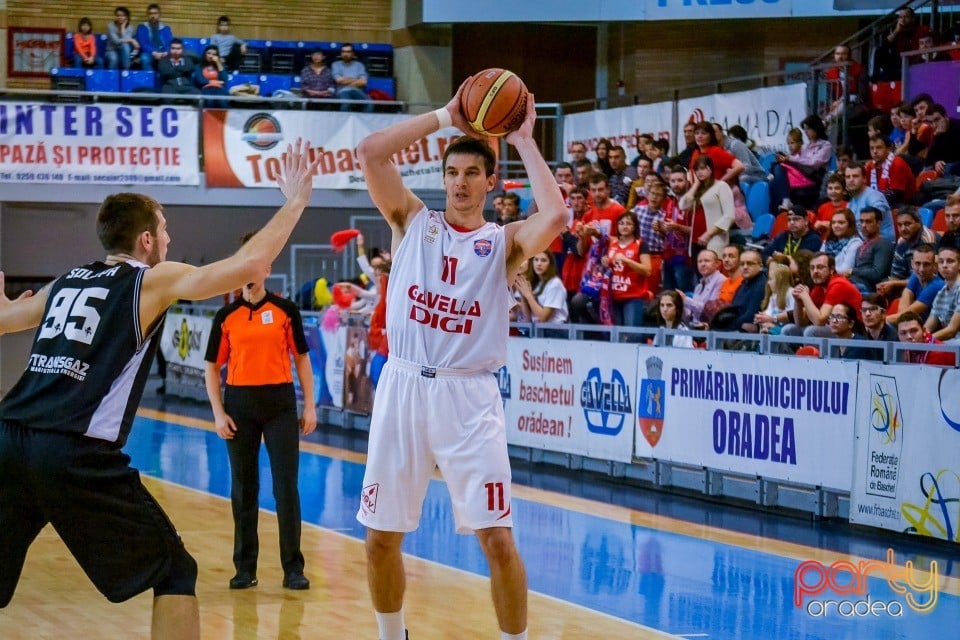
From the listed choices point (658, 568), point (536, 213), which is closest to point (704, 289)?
point (658, 568)

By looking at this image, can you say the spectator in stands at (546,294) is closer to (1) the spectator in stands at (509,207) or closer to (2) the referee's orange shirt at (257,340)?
(1) the spectator in stands at (509,207)

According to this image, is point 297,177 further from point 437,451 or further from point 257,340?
point 257,340

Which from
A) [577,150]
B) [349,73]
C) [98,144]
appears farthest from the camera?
[349,73]

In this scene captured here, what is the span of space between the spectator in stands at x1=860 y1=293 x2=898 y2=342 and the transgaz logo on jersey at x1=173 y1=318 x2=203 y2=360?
43.9ft

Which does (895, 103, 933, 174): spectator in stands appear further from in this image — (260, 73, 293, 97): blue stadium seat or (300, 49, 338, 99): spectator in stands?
(260, 73, 293, 97): blue stadium seat

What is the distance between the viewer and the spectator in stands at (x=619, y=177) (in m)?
17.3

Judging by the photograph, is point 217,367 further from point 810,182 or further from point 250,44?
point 250,44

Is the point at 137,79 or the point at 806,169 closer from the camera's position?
the point at 806,169

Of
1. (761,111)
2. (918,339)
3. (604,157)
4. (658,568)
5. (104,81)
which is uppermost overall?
(104,81)

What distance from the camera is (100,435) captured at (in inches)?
199

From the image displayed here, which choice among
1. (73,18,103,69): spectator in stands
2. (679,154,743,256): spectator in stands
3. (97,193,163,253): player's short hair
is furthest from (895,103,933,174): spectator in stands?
(73,18,103,69): spectator in stands

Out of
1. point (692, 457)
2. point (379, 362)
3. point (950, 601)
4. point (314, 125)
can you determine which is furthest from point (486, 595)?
point (314, 125)

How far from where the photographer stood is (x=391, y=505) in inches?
228

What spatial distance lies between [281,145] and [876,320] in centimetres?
1328
